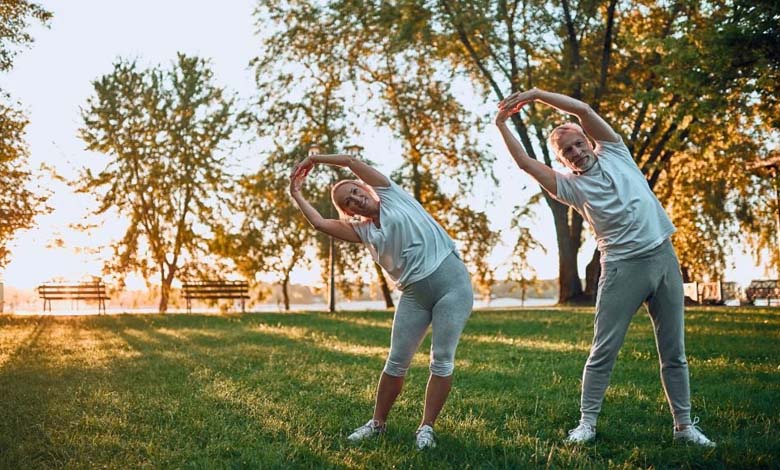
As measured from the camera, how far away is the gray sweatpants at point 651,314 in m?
5.32

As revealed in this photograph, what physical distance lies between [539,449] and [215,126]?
31.3m

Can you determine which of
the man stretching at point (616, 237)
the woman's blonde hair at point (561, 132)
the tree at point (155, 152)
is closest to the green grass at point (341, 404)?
the man stretching at point (616, 237)

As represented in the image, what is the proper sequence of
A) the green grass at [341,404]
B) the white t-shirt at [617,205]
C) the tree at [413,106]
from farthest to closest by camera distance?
the tree at [413,106] → the white t-shirt at [617,205] → the green grass at [341,404]

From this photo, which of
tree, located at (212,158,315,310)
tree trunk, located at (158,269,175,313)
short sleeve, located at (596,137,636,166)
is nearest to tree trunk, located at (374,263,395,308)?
tree, located at (212,158,315,310)

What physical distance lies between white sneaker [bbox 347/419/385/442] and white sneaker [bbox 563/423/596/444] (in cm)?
133

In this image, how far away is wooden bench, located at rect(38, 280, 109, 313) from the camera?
25.8 meters

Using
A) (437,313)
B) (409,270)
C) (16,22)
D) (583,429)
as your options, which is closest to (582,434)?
(583,429)

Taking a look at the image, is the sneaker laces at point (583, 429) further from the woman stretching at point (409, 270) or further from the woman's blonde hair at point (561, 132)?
the woman's blonde hair at point (561, 132)

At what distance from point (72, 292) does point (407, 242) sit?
23.5 metres

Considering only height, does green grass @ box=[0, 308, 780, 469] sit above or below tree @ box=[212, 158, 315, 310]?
below

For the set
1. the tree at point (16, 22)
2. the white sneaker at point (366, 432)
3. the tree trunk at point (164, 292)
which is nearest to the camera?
the white sneaker at point (366, 432)

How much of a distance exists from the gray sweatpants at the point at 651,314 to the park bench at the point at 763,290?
3533 cm

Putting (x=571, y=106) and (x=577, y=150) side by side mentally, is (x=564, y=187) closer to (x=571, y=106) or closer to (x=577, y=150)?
(x=577, y=150)

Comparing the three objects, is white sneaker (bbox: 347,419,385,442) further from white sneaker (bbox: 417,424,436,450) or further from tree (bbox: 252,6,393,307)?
tree (bbox: 252,6,393,307)
